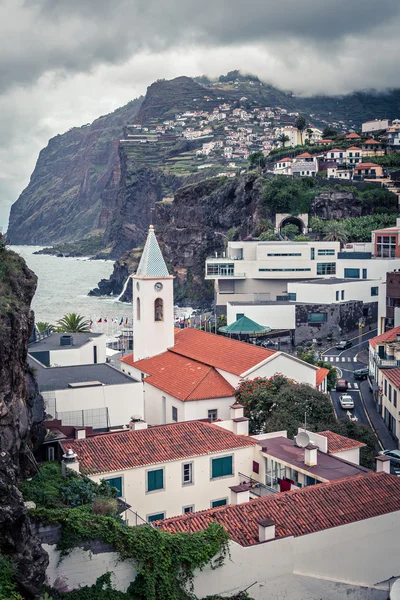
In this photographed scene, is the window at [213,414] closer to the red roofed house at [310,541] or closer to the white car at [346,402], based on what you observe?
the white car at [346,402]

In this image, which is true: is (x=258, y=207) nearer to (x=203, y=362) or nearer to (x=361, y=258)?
(x=361, y=258)

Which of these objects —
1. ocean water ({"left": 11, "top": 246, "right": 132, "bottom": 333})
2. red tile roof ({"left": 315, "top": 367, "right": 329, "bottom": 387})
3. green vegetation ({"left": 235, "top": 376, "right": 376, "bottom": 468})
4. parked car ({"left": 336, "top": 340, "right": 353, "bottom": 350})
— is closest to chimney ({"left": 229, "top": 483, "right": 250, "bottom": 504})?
green vegetation ({"left": 235, "top": 376, "right": 376, "bottom": 468})

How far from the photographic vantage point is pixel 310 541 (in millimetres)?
18734

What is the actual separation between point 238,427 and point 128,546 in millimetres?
10403

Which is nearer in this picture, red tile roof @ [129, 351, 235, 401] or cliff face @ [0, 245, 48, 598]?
cliff face @ [0, 245, 48, 598]

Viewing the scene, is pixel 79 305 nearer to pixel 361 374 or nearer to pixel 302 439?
pixel 361 374

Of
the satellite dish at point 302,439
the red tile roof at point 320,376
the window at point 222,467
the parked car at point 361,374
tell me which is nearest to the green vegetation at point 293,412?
the satellite dish at point 302,439

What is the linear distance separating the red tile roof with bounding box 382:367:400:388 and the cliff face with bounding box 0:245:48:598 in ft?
73.1

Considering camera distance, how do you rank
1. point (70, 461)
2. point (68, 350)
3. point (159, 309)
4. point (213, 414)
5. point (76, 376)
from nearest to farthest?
point (70, 461)
point (76, 376)
point (213, 414)
point (68, 350)
point (159, 309)

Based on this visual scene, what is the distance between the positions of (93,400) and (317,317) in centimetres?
4045

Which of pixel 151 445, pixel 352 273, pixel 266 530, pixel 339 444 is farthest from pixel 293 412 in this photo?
pixel 352 273

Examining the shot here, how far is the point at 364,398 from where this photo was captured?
4619cm

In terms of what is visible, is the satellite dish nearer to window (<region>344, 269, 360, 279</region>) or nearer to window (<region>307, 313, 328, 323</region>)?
window (<region>307, 313, 328, 323</region>)

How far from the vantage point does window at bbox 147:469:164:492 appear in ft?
76.0
